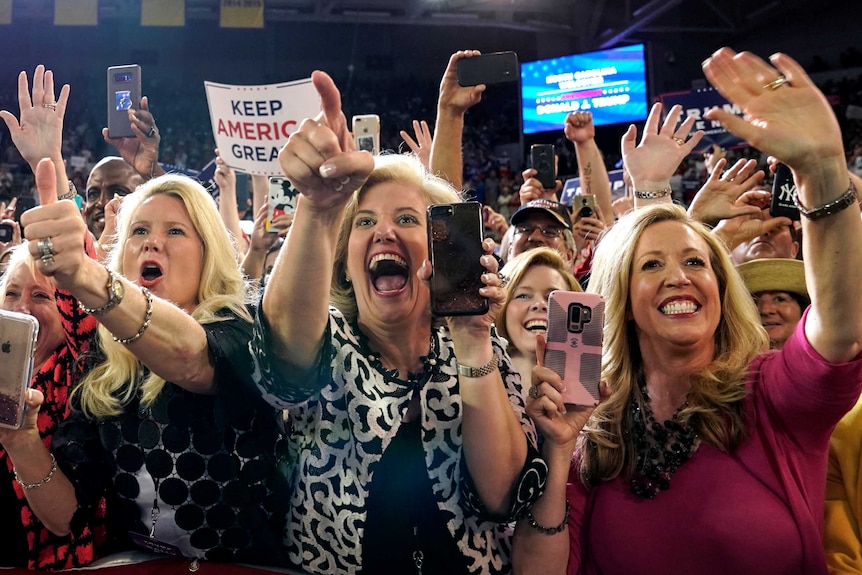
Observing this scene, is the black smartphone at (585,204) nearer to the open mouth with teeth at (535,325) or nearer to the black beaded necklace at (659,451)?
the open mouth with teeth at (535,325)

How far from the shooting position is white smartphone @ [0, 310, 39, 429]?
5.38 feet

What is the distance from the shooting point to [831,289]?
4.88ft

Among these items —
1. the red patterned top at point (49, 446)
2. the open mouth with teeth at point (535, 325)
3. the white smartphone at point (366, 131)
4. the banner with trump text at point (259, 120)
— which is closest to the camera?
the red patterned top at point (49, 446)

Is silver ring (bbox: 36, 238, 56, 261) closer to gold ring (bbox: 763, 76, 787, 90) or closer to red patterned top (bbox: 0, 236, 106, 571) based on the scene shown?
red patterned top (bbox: 0, 236, 106, 571)

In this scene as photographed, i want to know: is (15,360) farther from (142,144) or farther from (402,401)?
(142,144)

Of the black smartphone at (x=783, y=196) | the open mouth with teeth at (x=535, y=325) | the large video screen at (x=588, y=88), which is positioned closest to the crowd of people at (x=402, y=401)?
the open mouth with teeth at (x=535, y=325)

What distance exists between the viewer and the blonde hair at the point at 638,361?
186 cm

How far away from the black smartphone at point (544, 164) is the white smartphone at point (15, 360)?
2613 millimetres

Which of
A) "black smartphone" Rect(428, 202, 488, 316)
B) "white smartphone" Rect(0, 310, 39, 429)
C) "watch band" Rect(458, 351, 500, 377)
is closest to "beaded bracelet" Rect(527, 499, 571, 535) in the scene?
"watch band" Rect(458, 351, 500, 377)

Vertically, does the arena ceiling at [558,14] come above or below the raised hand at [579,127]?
above

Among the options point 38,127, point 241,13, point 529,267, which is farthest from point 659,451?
point 241,13

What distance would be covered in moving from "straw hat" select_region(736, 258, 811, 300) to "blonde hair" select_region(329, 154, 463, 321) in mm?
1233

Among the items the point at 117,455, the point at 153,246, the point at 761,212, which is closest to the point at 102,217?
the point at 153,246

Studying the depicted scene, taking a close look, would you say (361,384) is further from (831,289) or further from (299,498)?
(831,289)
